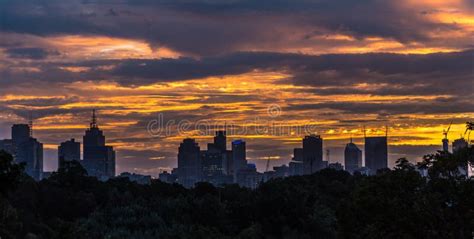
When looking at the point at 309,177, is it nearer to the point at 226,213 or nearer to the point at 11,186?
the point at 226,213

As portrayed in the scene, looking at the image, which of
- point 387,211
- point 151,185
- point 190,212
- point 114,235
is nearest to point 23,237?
point 114,235

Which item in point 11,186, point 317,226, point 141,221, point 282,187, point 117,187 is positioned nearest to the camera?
point 11,186

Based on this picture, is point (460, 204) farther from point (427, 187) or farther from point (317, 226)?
point (317, 226)

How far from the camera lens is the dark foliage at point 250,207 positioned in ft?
149

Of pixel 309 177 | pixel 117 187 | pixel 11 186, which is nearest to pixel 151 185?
pixel 117 187

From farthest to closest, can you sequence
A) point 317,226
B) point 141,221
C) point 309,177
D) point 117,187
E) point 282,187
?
point 309,177 < point 117,187 < point 282,187 < point 317,226 < point 141,221

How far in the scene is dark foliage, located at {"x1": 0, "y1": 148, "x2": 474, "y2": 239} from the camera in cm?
4553

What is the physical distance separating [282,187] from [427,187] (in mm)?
54284

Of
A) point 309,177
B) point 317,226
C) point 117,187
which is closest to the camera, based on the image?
point 317,226

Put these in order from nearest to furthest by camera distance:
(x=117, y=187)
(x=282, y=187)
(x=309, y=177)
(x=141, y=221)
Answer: (x=141, y=221) → (x=282, y=187) → (x=117, y=187) → (x=309, y=177)

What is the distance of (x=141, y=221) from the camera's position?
266ft

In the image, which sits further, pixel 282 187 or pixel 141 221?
pixel 282 187

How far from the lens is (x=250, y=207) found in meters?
94.4

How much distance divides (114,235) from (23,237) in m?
6.93
